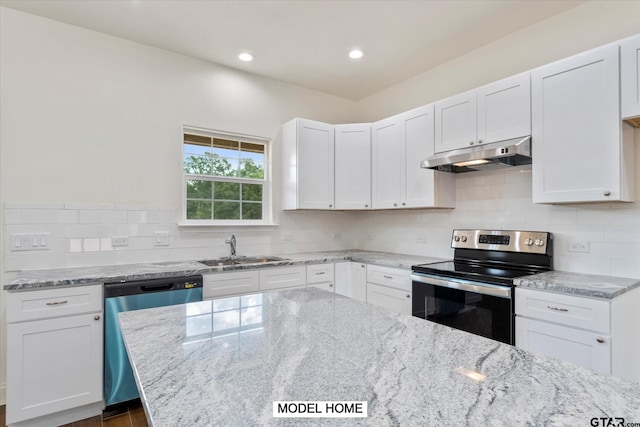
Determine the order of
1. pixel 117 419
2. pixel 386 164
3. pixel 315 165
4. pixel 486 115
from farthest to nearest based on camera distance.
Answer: pixel 315 165, pixel 386 164, pixel 486 115, pixel 117 419

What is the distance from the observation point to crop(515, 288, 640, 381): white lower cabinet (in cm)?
186

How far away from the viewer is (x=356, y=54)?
323 cm

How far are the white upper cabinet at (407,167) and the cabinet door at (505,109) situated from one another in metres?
0.48

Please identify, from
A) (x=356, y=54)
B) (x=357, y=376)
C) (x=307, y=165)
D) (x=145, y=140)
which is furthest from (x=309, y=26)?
(x=357, y=376)

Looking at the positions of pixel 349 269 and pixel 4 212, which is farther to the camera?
pixel 349 269

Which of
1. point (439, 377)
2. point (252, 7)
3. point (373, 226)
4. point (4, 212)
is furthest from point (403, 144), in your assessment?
point (4, 212)

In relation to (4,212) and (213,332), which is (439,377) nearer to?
(213,332)

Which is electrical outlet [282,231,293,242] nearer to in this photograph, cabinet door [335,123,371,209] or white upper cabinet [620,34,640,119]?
cabinet door [335,123,371,209]

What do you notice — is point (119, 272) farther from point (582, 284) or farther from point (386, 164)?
point (582, 284)

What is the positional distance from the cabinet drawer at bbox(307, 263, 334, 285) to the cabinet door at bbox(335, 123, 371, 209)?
2.40ft

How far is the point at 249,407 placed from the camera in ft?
2.26

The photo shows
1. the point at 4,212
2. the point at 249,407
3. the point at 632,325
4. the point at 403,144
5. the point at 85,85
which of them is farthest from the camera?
the point at 403,144

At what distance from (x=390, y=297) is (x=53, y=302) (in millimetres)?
2506

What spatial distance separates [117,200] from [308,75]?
2239 millimetres
